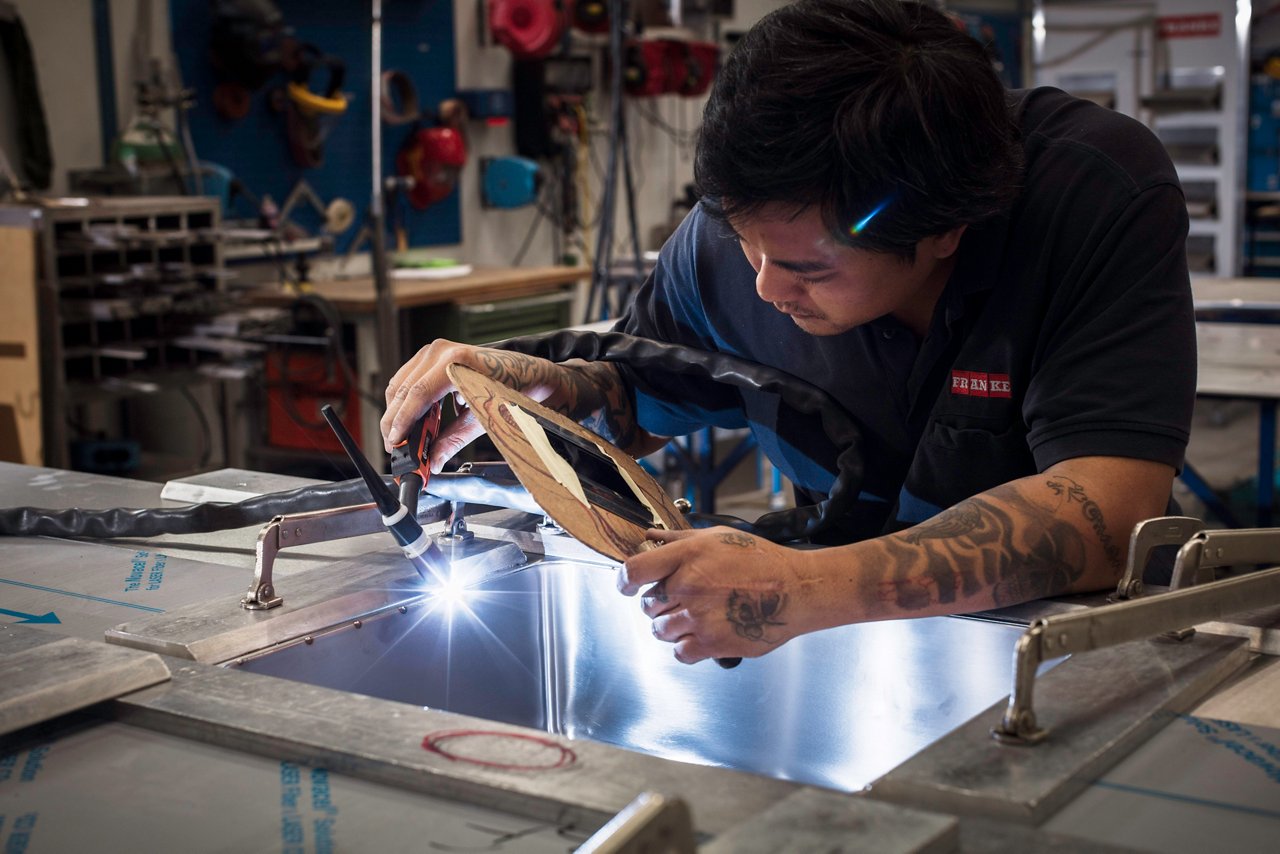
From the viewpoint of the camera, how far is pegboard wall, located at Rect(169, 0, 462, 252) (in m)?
4.12

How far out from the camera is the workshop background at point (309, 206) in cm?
320

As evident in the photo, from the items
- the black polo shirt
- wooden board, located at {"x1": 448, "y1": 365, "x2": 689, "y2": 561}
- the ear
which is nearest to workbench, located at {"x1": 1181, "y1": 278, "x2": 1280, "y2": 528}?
the black polo shirt

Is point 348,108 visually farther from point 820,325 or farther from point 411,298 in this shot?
point 820,325

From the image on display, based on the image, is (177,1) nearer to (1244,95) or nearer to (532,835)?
(532,835)

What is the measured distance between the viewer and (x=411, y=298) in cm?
388

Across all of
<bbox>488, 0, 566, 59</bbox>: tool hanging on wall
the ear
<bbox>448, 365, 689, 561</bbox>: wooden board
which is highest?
<bbox>488, 0, 566, 59</bbox>: tool hanging on wall

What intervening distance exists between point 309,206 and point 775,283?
144 inches

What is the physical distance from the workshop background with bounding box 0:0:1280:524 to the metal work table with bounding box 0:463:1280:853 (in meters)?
1.82

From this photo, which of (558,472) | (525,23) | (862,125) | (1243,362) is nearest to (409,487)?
(558,472)

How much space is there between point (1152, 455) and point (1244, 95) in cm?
652

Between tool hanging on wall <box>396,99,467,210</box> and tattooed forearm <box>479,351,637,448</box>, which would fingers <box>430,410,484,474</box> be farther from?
tool hanging on wall <box>396,99,467,210</box>

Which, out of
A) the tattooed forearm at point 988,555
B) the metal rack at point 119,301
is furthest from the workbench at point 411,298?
the tattooed forearm at point 988,555

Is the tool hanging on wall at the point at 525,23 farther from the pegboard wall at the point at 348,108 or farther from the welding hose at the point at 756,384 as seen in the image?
the welding hose at the point at 756,384

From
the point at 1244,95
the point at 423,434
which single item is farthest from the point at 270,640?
the point at 1244,95
